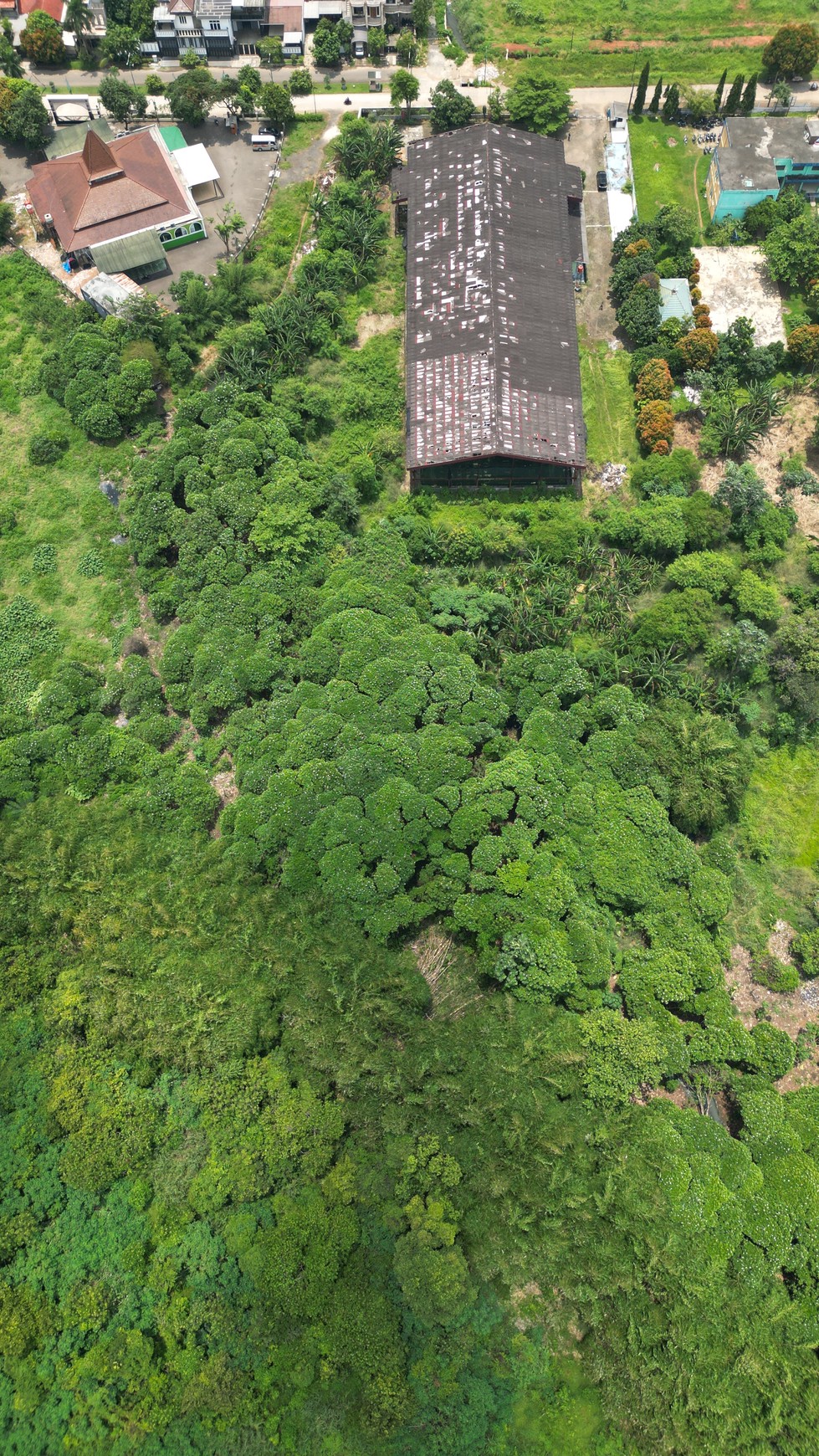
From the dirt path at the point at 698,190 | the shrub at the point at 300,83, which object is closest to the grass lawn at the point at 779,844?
the dirt path at the point at 698,190

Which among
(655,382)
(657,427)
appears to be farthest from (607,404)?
(657,427)

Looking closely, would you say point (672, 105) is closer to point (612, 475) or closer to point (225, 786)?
point (612, 475)

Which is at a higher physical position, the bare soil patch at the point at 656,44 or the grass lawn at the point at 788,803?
the bare soil patch at the point at 656,44

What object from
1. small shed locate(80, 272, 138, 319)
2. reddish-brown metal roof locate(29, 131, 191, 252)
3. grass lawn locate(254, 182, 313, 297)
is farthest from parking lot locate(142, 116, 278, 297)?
small shed locate(80, 272, 138, 319)

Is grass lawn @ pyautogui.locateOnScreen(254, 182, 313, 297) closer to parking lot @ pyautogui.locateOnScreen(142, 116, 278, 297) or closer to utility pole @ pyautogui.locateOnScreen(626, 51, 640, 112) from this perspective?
parking lot @ pyautogui.locateOnScreen(142, 116, 278, 297)

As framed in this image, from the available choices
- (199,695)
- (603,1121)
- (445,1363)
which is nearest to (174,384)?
(199,695)

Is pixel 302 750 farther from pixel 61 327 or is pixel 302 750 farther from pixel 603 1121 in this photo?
Result: pixel 61 327

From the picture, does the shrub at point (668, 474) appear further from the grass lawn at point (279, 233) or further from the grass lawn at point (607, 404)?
the grass lawn at point (279, 233)
